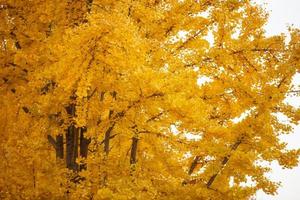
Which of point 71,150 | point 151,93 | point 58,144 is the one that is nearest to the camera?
point 151,93

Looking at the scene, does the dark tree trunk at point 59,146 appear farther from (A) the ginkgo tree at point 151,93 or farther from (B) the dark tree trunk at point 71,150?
(A) the ginkgo tree at point 151,93

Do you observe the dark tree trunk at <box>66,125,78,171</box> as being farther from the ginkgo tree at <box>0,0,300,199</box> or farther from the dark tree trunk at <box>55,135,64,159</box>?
the ginkgo tree at <box>0,0,300,199</box>

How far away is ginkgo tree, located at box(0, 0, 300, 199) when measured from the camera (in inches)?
232

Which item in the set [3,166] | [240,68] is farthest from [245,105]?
[3,166]

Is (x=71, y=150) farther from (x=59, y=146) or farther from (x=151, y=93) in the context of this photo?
(x=151, y=93)

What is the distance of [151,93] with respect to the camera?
593cm

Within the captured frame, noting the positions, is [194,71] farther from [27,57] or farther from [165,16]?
[27,57]

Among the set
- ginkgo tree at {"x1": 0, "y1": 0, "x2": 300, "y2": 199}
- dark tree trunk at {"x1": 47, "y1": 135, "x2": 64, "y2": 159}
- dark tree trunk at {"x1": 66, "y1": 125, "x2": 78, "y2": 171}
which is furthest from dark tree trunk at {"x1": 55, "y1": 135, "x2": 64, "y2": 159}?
ginkgo tree at {"x1": 0, "y1": 0, "x2": 300, "y2": 199}

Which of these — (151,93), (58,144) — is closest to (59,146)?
(58,144)

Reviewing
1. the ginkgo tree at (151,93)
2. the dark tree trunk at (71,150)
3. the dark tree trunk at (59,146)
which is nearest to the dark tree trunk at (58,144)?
the dark tree trunk at (59,146)

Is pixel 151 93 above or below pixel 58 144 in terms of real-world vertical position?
above

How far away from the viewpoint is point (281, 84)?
6.67 m

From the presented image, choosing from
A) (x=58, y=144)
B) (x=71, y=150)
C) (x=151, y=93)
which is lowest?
(x=71, y=150)

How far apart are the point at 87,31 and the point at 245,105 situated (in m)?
3.07
